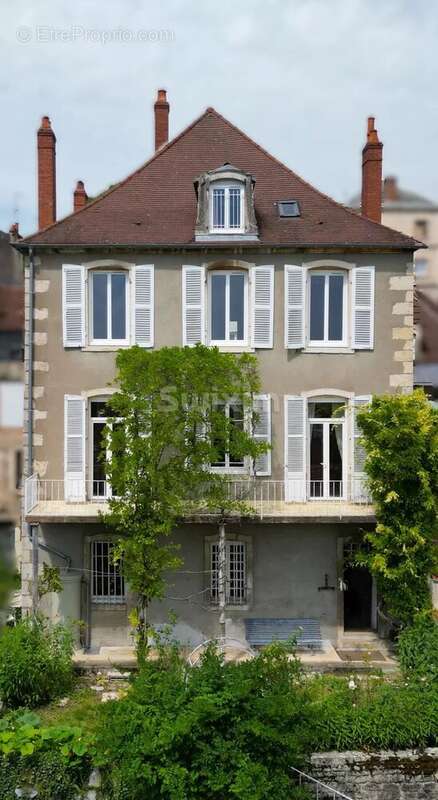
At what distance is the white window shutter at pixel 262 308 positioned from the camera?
1463 centimetres

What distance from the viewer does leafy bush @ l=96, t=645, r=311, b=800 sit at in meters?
8.78

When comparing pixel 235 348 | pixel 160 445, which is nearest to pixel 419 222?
pixel 235 348

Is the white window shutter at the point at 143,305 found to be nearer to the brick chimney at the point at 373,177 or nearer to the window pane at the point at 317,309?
the window pane at the point at 317,309

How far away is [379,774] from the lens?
10.2m

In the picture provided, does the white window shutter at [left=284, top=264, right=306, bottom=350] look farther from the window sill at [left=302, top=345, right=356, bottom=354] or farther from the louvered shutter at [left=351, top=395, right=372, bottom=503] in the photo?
the louvered shutter at [left=351, top=395, right=372, bottom=503]

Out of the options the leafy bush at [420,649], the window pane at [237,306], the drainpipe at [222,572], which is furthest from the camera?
the window pane at [237,306]

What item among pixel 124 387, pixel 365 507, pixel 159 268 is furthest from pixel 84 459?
pixel 365 507

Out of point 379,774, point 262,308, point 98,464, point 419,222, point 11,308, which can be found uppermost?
point 419,222

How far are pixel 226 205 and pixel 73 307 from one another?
4264mm

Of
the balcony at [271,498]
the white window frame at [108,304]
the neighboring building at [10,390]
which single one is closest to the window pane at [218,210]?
the white window frame at [108,304]

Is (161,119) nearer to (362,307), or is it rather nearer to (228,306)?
(228,306)

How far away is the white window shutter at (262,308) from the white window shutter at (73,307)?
3971 mm

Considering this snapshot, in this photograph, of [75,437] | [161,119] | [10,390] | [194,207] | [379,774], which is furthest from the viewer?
[161,119]

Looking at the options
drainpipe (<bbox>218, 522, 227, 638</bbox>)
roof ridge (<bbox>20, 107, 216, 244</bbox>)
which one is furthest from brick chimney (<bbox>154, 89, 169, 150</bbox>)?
drainpipe (<bbox>218, 522, 227, 638</bbox>)
